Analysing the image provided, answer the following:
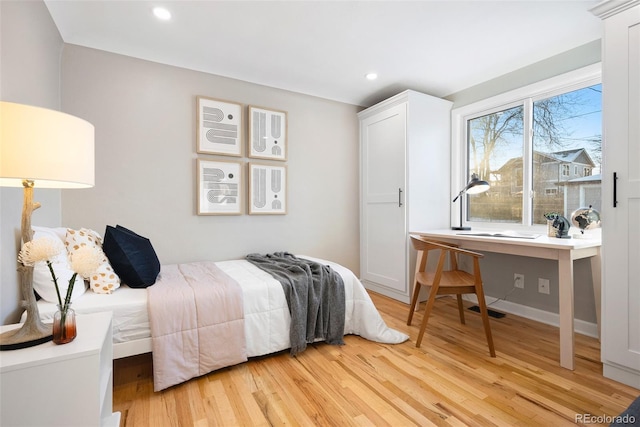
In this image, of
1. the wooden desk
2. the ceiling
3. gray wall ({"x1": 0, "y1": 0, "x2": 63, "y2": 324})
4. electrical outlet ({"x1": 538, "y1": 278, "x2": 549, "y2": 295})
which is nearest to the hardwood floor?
the wooden desk

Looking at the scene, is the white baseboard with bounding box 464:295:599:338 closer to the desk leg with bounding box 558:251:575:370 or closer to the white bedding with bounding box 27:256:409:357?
the desk leg with bounding box 558:251:575:370

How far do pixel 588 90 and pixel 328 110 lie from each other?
2.39 metres

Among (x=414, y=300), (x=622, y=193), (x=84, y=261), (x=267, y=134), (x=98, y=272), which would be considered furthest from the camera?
(x=267, y=134)

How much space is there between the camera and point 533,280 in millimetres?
2711

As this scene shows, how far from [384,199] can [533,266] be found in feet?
5.00

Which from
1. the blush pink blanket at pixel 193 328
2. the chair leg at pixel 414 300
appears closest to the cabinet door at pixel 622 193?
the chair leg at pixel 414 300

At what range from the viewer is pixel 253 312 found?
1.96m

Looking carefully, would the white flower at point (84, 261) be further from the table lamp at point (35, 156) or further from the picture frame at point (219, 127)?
the picture frame at point (219, 127)

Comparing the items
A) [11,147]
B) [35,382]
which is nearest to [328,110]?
[11,147]

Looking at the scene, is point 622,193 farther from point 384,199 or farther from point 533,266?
point 384,199

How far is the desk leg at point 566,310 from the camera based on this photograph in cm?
187

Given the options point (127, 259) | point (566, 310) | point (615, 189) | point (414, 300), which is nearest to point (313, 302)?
point (414, 300)

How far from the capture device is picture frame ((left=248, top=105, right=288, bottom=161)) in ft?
10.0

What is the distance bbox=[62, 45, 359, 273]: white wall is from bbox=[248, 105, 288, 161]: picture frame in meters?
0.12
